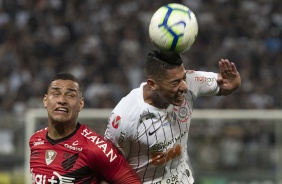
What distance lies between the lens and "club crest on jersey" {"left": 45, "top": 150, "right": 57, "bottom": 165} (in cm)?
479

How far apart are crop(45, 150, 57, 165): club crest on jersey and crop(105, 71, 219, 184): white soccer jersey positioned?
1.44 ft

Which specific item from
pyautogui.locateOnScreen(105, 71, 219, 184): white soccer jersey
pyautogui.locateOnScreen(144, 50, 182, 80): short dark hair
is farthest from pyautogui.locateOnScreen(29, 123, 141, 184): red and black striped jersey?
pyautogui.locateOnScreen(144, 50, 182, 80): short dark hair

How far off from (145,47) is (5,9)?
3.08 m

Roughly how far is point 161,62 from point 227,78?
0.75 meters

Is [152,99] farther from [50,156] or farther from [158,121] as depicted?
[50,156]

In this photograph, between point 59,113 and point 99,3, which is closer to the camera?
point 59,113

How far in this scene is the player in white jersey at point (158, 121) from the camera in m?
4.89

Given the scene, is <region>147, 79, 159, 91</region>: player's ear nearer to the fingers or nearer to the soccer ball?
the soccer ball

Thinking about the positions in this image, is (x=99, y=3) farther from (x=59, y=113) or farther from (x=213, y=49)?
(x=59, y=113)

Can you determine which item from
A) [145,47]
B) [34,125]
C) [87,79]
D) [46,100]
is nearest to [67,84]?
[46,100]

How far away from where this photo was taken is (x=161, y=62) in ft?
16.0

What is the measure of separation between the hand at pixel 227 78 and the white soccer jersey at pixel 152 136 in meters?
0.26

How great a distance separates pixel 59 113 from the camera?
4.77m

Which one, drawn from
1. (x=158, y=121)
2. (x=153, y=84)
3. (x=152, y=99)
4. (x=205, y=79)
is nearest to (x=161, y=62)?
(x=153, y=84)
